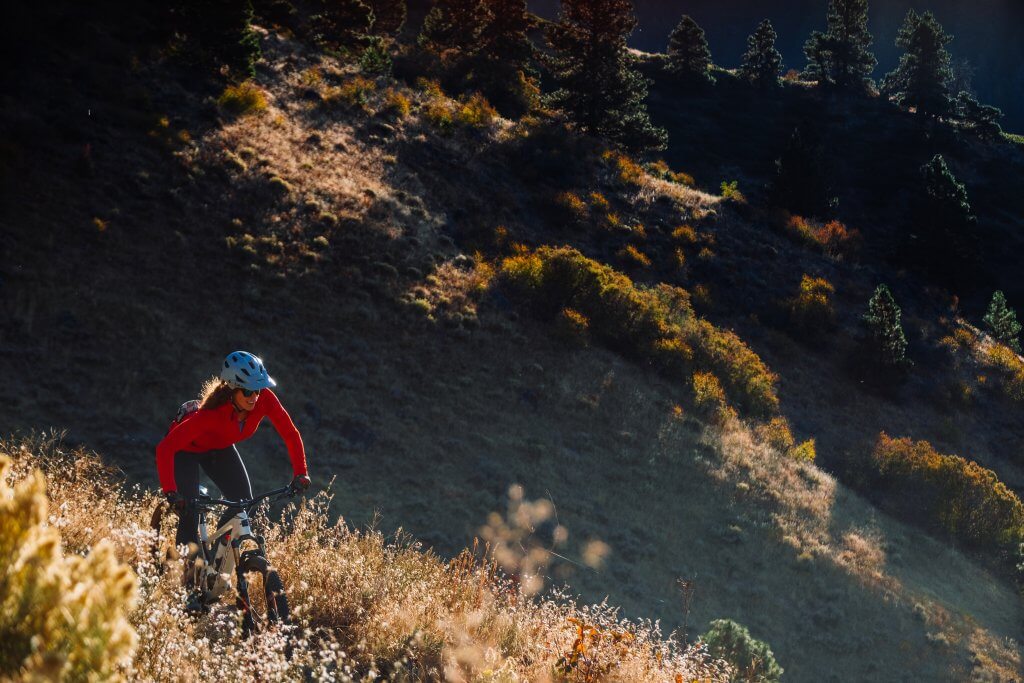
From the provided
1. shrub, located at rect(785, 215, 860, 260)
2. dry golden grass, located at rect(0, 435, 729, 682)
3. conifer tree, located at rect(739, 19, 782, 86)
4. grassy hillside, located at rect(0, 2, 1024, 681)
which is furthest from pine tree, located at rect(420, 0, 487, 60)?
dry golden grass, located at rect(0, 435, 729, 682)

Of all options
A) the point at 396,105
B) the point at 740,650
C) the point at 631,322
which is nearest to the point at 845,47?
the point at 396,105

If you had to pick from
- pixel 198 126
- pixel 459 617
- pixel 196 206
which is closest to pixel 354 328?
pixel 196 206

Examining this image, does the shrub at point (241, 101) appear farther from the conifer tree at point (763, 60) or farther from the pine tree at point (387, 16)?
the conifer tree at point (763, 60)

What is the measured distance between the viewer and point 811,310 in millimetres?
26391

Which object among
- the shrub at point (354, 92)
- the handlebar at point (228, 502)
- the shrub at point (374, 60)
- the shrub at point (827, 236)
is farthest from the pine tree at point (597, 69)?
the handlebar at point (228, 502)

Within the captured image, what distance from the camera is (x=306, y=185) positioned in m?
20.8

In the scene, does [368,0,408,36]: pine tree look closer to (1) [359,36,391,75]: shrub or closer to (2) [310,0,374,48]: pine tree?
(2) [310,0,374,48]: pine tree

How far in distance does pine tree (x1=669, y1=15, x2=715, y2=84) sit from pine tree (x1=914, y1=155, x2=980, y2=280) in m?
29.6

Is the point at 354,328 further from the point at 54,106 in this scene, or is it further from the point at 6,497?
the point at 6,497

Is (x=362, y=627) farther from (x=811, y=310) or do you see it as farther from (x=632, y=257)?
(x=811, y=310)

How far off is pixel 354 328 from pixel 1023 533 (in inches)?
609

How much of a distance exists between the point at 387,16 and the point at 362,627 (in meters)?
39.1

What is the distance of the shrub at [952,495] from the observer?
16547mm

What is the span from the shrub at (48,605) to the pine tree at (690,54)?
63184 millimetres
